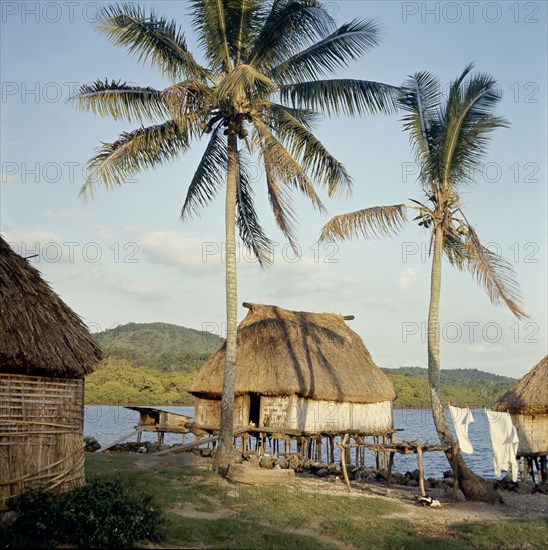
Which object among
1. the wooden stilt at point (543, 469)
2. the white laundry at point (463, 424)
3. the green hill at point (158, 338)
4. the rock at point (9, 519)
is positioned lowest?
the wooden stilt at point (543, 469)

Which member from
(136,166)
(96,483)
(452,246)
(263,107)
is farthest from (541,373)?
(96,483)

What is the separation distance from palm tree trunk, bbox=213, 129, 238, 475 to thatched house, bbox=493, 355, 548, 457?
1094 centimetres

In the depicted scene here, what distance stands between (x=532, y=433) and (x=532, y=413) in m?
0.73

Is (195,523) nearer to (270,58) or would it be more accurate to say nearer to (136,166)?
(136,166)

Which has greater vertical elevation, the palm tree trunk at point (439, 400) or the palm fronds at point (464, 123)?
the palm fronds at point (464, 123)

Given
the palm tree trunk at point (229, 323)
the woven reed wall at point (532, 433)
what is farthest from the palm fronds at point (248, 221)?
the woven reed wall at point (532, 433)

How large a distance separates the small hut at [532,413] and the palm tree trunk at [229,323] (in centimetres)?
1095

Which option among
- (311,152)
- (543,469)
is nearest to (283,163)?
(311,152)

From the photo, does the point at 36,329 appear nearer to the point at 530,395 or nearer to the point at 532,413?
the point at 530,395

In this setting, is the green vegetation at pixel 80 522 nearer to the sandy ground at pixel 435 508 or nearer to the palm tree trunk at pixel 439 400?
the sandy ground at pixel 435 508

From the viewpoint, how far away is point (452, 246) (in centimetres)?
1912

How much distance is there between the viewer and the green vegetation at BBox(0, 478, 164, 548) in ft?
29.8

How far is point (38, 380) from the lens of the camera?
1165cm

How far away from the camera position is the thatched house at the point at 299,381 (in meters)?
24.4
